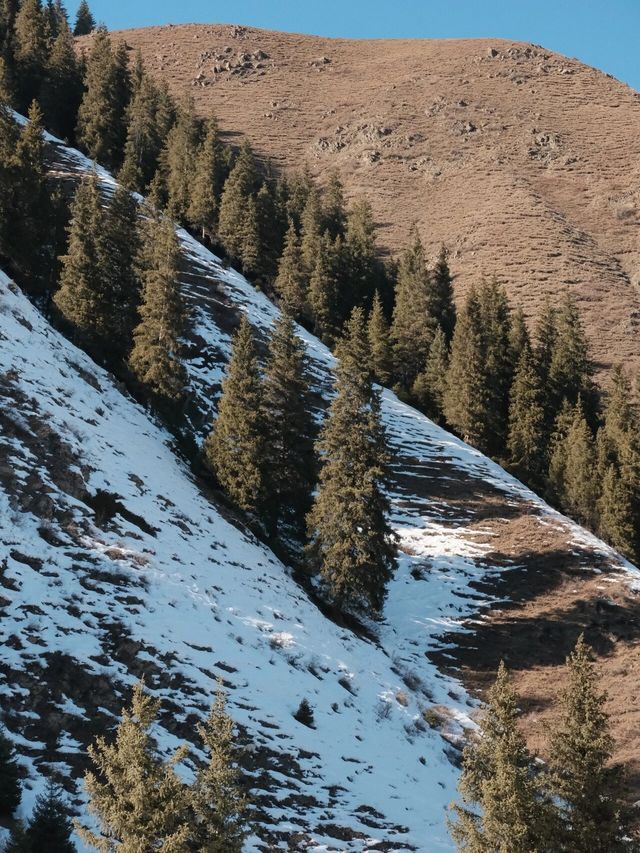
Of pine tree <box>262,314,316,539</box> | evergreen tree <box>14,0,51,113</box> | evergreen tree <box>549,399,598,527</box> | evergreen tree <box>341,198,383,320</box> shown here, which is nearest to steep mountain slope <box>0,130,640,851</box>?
evergreen tree <box>549,399,598,527</box>

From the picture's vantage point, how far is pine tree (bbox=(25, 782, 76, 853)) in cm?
1016

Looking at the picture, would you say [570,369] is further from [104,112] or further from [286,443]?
[104,112]

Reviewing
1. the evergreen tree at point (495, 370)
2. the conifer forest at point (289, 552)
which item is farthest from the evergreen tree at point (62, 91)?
the evergreen tree at point (495, 370)

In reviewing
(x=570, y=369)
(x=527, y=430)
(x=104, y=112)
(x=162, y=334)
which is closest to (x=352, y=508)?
(x=162, y=334)

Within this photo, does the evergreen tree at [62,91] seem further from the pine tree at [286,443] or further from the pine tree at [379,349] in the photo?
the pine tree at [286,443]

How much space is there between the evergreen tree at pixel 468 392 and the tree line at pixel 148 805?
36218mm

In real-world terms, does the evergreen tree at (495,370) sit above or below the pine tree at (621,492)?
above

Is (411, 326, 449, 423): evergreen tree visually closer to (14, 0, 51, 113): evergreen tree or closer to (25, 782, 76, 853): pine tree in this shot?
(25, 782, 76, 853): pine tree

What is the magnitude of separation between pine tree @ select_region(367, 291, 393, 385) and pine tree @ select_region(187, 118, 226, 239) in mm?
19390

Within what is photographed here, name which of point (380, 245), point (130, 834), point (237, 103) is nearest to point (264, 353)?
point (130, 834)

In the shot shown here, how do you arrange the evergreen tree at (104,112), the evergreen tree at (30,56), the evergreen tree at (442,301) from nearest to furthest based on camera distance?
1. the evergreen tree at (442,301)
2. the evergreen tree at (104,112)
3. the evergreen tree at (30,56)

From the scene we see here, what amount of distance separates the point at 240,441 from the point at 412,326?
27926 mm

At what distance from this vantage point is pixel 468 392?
45.2m

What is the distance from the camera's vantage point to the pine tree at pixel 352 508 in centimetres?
2633
